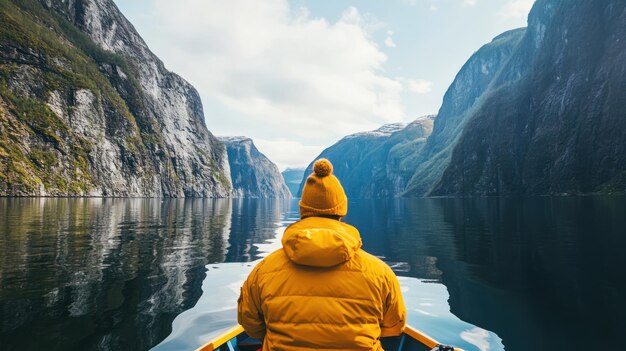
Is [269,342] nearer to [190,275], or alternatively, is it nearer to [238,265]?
[190,275]

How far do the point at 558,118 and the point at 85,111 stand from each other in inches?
6550

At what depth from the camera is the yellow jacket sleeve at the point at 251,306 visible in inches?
156

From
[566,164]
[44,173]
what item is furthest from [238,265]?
[566,164]

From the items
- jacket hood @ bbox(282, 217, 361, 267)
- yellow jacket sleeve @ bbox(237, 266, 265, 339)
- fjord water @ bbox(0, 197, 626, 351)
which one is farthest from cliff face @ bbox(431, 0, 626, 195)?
yellow jacket sleeve @ bbox(237, 266, 265, 339)

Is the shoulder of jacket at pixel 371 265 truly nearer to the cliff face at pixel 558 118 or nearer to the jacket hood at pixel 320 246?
the jacket hood at pixel 320 246

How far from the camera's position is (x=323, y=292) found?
3.56 m

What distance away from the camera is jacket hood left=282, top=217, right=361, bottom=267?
340 centimetres

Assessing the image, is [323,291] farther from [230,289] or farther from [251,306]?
[230,289]

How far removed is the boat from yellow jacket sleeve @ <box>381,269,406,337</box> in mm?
3350

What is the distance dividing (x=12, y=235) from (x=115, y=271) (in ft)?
46.0

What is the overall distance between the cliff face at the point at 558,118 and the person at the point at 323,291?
126 meters

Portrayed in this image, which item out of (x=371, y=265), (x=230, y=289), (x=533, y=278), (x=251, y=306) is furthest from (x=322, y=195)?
(x=533, y=278)

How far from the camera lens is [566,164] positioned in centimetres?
12000

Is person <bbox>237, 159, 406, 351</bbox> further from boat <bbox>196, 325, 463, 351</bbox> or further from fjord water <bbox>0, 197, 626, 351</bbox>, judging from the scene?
fjord water <bbox>0, 197, 626, 351</bbox>
